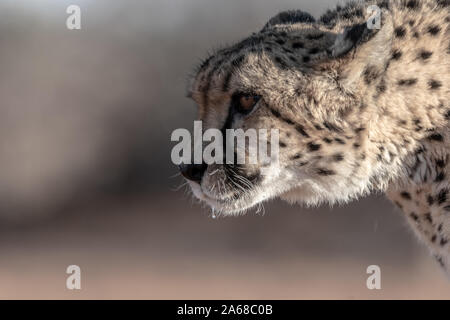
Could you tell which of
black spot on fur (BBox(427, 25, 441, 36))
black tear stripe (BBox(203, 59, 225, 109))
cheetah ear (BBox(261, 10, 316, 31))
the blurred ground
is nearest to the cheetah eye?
black tear stripe (BBox(203, 59, 225, 109))

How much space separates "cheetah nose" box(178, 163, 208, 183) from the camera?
3342mm

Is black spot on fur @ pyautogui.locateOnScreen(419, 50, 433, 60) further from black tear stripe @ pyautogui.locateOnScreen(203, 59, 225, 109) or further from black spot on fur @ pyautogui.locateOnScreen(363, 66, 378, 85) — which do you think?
black tear stripe @ pyautogui.locateOnScreen(203, 59, 225, 109)

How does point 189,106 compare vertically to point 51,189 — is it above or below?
above

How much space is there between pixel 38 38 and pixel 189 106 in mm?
3234

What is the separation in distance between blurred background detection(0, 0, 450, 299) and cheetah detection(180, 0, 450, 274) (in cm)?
753

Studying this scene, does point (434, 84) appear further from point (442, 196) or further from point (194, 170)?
point (194, 170)

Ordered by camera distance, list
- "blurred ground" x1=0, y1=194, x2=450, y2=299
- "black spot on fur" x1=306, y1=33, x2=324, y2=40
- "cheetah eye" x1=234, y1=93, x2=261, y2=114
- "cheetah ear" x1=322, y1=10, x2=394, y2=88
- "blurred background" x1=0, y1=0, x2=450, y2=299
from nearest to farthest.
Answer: "cheetah ear" x1=322, y1=10, x2=394, y2=88 < "cheetah eye" x1=234, y1=93, x2=261, y2=114 < "black spot on fur" x1=306, y1=33, x2=324, y2=40 < "blurred ground" x1=0, y1=194, x2=450, y2=299 < "blurred background" x1=0, y1=0, x2=450, y2=299

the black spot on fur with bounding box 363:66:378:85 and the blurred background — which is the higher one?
the blurred background

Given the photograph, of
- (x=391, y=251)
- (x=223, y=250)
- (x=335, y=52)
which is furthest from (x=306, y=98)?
(x=223, y=250)

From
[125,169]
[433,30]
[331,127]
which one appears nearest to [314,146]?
[331,127]

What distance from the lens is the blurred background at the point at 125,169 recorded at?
38.0 feet

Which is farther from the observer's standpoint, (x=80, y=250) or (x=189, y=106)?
(x=189, y=106)

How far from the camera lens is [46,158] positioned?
13.0 m

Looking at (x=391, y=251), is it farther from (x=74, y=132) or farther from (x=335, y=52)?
(x=335, y=52)
